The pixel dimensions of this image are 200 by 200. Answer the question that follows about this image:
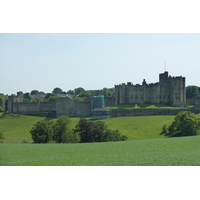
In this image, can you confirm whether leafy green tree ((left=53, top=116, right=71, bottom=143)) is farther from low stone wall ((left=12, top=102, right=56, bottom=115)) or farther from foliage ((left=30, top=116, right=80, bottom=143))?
low stone wall ((left=12, top=102, right=56, bottom=115))

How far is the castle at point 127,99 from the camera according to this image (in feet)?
302

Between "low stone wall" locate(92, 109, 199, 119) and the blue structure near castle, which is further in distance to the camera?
the blue structure near castle

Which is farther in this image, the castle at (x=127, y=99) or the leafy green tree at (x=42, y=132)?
the castle at (x=127, y=99)

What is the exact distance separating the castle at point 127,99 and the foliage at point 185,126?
123 feet

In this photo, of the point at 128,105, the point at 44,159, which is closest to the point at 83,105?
the point at 128,105

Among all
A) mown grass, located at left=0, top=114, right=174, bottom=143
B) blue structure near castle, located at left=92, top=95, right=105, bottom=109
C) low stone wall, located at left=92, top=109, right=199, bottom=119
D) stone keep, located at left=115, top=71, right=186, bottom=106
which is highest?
stone keep, located at left=115, top=71, right=186, bottom=106

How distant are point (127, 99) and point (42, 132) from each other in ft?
183

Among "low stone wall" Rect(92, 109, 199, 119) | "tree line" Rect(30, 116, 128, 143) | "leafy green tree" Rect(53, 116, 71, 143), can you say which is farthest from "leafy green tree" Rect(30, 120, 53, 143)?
"low stone wall" Rect(92, 109, 199, 119)

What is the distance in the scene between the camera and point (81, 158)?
2489 cm

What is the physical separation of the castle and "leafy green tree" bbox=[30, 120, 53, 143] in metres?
43.4

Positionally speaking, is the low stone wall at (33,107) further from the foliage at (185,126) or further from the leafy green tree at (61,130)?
the foliage at (185,126)

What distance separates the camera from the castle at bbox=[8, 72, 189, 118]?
92125 mm

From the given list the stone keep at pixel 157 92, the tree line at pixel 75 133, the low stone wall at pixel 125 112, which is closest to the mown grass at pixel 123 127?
the tree line at pixel 75 133

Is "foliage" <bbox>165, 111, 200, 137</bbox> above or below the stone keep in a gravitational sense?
below
